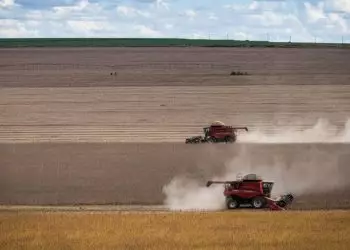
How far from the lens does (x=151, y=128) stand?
183ft

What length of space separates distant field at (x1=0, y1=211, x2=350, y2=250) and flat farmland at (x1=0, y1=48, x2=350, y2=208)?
8443 mm

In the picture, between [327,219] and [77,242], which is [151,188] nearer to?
[327,219]

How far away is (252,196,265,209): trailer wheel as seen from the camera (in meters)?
31.0

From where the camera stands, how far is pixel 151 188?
1390 inches

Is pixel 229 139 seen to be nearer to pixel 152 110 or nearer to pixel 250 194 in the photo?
pixel 152 110

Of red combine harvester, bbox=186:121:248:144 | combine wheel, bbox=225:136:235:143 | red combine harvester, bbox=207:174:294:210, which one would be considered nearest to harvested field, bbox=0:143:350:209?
red combine harvester, bbox=207:174:294:210

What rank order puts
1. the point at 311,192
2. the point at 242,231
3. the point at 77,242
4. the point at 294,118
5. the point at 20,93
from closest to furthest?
the point at 77,242 → the point at 242,231 → the point at 311,192 → the point at 294,118 → the point at 20,93

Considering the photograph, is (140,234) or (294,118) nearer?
(140,234)

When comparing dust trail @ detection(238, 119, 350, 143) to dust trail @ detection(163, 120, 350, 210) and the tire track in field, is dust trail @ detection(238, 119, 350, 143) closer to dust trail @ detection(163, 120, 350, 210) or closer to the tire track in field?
dust trail @ detection(163, 120, 350, 210)

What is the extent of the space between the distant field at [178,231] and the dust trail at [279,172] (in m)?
7.46

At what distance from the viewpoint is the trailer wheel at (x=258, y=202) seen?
102 feet

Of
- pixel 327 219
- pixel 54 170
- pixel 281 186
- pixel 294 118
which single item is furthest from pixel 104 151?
pixel 327 219

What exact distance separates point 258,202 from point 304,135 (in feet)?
68.7

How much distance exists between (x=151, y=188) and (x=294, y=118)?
27.0 metres
